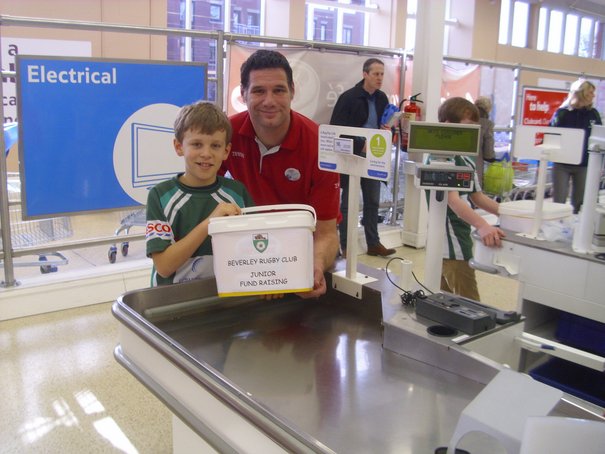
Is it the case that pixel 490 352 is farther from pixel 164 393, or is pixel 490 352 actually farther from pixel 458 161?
pixel 458 161

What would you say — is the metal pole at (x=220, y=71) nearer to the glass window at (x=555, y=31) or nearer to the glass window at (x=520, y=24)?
the glass window at (x=520, y=24)

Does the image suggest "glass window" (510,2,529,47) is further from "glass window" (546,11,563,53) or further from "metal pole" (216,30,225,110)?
"metal pole" (216,30,225,110)

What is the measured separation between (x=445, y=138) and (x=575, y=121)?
4.79 meters

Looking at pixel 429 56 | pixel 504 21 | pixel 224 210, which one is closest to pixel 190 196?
pixel 224 210

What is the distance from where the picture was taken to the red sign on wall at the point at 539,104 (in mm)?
6781

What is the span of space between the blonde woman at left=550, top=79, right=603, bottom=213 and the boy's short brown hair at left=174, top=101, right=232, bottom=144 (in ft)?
15.9

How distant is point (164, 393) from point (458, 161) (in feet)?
5.85

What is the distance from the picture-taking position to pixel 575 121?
19.2 ft

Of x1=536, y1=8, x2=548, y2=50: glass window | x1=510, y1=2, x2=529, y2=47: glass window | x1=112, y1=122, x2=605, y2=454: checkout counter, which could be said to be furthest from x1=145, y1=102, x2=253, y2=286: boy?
x1=536, y1=8, x2=548, y2=50: glass window

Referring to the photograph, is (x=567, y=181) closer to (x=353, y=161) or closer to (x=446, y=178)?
(x=446, y=178)

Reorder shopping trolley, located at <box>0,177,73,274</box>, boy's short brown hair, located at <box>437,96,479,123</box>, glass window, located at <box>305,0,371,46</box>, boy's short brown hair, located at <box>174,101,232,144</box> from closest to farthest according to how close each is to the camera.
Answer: boy's short brown hair, located at <box>174,101,232,144</box> < boy's short brown hair, located at <box>437,96,479,123</box> < shopping trolley, located at <box>0,177,73,274</box> < glass window, located at <box>305,0,371,46</box>

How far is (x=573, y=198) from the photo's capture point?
6160 millimetres

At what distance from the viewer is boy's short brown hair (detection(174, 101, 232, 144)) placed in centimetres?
172

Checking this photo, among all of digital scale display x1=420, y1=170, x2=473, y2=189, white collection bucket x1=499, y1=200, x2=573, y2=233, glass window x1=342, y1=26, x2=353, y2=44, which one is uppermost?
glass window x1=342, y1=26, x2=353, y2=44
